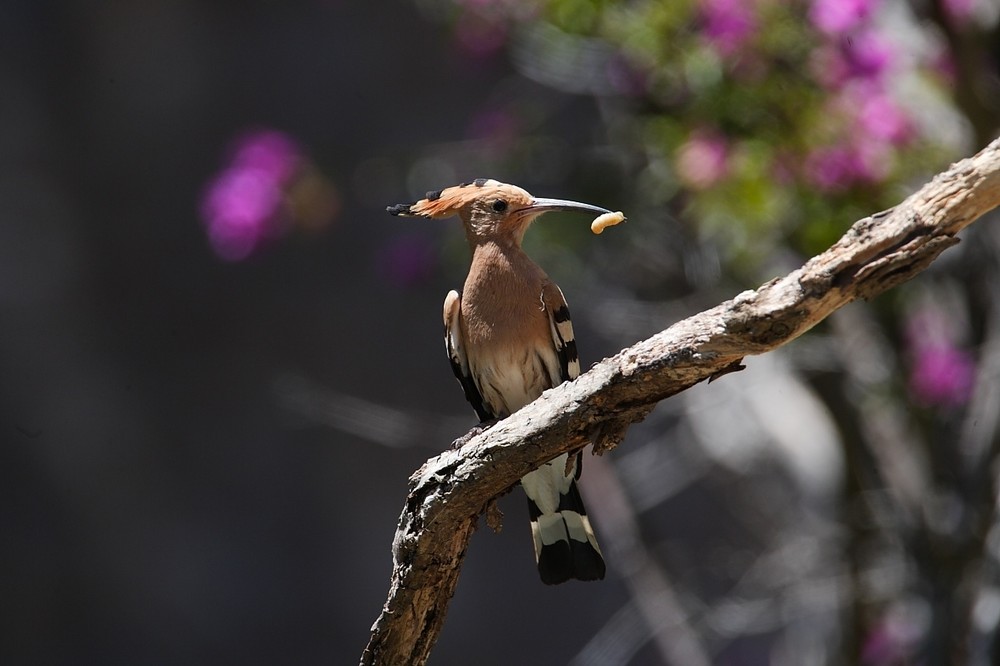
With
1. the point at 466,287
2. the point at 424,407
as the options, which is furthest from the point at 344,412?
the point at 466,287

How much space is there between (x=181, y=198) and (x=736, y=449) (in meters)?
2.95

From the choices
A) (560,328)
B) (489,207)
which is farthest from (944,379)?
(489,207)

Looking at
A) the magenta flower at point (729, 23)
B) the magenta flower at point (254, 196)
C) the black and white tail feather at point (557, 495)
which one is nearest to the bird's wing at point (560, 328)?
the black and white tail feather at point (557, 495)

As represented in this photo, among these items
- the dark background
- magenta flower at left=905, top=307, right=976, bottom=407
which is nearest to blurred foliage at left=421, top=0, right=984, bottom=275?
magenta flower at left=905, top=307, right=976, bottom=407

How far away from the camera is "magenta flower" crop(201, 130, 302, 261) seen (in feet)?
13.2

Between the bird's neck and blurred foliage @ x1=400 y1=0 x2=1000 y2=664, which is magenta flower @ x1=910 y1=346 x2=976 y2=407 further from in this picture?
the bird's neck

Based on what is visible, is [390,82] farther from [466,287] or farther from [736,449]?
[466,287]

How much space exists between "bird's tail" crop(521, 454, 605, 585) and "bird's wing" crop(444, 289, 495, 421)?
271mm

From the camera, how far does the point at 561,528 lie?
9.53ft

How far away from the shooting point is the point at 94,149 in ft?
19.3

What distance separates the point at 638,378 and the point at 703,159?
1602mm

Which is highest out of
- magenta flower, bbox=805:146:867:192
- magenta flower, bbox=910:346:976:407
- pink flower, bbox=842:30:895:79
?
pink flower, bbox=842:30:895:79

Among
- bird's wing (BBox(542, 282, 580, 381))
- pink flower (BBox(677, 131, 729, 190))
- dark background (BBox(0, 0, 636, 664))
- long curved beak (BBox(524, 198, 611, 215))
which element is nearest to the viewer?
long curved beak (BBox(524, 198, 611, 215))

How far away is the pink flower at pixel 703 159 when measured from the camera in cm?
334
